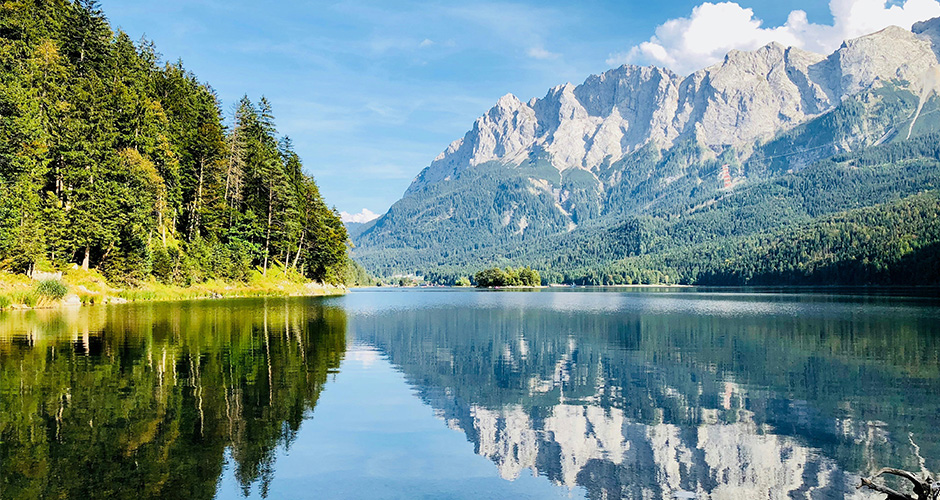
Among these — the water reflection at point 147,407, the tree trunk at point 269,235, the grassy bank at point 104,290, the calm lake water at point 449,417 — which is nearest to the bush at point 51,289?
the grassy bank at point 104,290

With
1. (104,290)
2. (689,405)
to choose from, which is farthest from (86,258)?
(689,405)

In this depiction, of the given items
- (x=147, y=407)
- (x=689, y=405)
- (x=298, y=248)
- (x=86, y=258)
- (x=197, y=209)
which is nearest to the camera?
(x=147, y=407)

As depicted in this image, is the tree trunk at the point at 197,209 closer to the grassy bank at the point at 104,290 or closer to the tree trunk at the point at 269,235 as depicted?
the grassy bank at the point at 104,290

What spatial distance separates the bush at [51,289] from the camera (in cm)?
4629

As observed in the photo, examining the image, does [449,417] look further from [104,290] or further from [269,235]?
[269,235]

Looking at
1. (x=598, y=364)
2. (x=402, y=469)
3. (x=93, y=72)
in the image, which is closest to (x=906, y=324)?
(x=598, y=364)

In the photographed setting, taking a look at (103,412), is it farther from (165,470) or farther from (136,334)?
(136,334)

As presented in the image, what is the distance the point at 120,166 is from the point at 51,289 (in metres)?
15.6

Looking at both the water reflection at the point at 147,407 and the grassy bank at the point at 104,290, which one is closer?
the water reflection at the point at 147,407

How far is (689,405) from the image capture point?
17359 millimetres

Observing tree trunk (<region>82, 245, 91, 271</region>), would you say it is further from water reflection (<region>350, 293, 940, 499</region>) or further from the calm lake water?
water reflection (<region>350, 293, 940, 499</region>)

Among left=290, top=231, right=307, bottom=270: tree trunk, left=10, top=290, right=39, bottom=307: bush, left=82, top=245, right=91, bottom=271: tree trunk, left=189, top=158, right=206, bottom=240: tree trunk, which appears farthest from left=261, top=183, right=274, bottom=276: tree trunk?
left=10, top=290, right=39, bottom=307: bush

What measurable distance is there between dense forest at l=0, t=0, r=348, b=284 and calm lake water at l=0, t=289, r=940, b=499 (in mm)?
26297

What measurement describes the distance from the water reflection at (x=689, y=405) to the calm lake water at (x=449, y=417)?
8cm
